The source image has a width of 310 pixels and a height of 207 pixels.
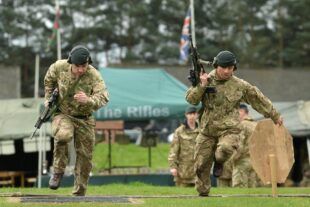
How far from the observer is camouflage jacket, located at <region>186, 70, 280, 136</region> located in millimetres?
10688

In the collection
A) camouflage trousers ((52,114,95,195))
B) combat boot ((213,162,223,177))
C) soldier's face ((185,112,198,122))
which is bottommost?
combat boot ((213,162,223,177))

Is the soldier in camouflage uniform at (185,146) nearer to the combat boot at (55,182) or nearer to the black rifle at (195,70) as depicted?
the black rifle at (195,70)

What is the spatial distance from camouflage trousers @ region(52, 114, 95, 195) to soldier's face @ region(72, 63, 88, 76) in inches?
26.0

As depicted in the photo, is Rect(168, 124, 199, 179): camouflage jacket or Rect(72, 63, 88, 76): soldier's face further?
Rect(168, 124, 199, 179): camouflage jacket

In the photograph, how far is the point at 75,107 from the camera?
10656 millimetres

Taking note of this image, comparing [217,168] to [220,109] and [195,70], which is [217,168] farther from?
[195,70]

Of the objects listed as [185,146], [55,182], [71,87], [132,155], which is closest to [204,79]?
[71,87]

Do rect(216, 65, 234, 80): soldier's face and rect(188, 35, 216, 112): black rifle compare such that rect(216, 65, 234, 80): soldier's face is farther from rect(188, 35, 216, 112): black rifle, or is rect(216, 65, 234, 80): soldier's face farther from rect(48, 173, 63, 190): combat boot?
rect(48, 173, 63, 190): combat boot

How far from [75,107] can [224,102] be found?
2.16 meters

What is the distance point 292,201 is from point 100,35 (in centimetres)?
5247

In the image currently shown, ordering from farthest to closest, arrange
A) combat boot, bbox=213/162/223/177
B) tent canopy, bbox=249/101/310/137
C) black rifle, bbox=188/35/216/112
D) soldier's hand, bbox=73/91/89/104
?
tent canopy, bbox=249/101/310/137 → combat boot, bbox=213/162/223/177 → black rifle, bbox=188/35/216/112 → soldier's hand, bbox=73/91/89/104

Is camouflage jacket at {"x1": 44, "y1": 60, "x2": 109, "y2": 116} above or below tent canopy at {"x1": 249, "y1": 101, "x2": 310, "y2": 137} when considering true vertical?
above

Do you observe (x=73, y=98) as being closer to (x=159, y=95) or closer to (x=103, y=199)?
(x=103, y=199)

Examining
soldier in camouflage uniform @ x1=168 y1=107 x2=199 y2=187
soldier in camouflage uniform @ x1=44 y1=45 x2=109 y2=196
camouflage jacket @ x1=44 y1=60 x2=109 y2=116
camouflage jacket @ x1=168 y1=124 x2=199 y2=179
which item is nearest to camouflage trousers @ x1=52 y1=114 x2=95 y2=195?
soldier in camouflage uniform @ x1=44 y1=45 x2=109 y2=196
